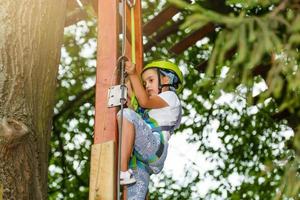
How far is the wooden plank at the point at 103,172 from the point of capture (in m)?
3.18

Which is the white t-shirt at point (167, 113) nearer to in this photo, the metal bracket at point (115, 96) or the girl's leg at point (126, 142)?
the girl's leg at point (126, 142)

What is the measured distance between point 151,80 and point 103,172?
3.43 ft

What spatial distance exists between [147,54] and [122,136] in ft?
18.2

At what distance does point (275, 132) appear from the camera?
970 centimetres

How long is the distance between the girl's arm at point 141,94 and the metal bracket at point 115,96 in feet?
0.61

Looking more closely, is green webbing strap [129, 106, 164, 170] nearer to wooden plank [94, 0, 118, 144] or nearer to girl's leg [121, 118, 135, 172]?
girl's leg [121, 118, 135, 172]

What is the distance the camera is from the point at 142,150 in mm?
3734

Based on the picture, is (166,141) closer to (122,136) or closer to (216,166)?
(122,136)

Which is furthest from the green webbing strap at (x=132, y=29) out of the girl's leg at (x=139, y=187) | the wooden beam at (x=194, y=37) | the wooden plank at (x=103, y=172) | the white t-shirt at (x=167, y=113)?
the wooden beam at (x=194, y=37)

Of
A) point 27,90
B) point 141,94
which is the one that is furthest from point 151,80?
point 27,90

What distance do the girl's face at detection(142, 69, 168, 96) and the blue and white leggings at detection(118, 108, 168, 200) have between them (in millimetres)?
365

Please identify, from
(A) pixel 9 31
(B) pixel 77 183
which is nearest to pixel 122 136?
(A) pixel 9 31

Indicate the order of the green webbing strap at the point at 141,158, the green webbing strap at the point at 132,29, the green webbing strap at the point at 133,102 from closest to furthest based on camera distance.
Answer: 1. the green webbing strap at the point at 141,158
2. the green webbing strap at the point at 133,102
3. the green webbing strap at the point at 132,29

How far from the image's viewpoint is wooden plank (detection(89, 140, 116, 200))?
3180 millimetres
